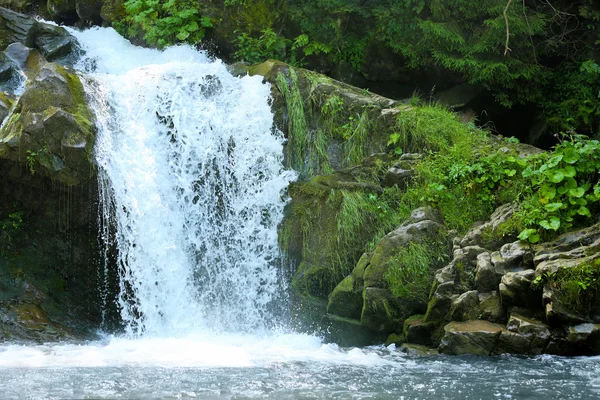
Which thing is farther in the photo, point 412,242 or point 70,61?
point 70,61

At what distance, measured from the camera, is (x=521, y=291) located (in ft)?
22.4

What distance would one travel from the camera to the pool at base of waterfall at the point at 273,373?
5.22m

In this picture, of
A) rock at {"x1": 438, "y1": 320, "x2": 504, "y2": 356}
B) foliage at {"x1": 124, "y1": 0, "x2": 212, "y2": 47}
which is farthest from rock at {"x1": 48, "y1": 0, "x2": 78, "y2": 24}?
rock at {"x1": 438, "y1": 320, "x2": 504, "y2": 356}

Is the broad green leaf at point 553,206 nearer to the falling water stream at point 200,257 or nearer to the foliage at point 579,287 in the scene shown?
the foliage at point 579,287

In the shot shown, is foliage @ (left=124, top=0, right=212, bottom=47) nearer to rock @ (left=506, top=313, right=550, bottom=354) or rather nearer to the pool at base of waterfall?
the pool at base of waterfall

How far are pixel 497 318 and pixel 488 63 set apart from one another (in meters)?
6.01

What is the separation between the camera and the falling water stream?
20.3 ft

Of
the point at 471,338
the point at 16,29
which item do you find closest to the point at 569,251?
the point at 471,338

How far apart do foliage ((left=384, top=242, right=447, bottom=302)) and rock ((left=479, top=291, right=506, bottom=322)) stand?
803 mm

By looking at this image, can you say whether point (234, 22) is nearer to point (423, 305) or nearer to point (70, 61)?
point (70, 61)

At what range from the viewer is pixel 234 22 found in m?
12.9

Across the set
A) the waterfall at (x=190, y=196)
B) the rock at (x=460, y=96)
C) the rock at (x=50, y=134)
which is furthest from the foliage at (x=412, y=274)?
the rock at (x=460, y=96)

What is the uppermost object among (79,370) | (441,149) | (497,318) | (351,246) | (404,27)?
(404,27)

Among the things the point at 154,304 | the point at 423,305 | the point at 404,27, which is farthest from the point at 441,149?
the point at 154,304
